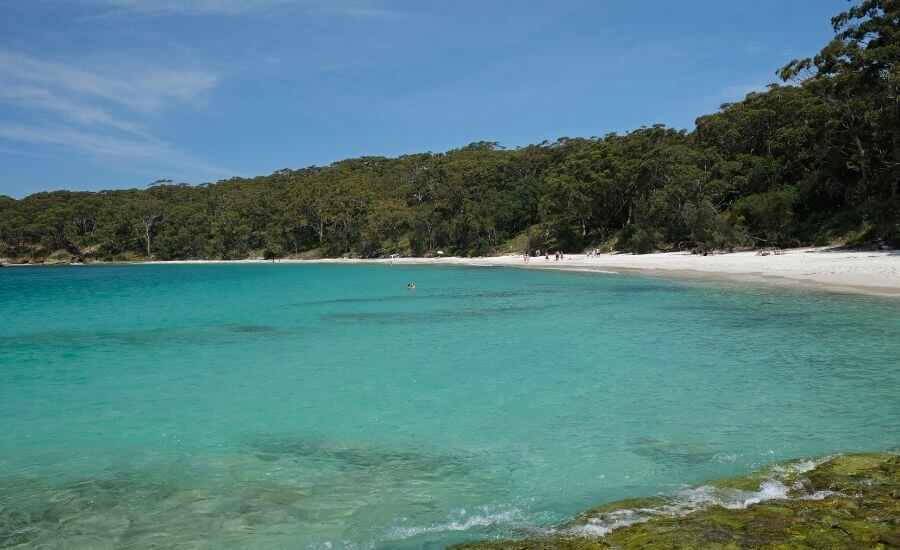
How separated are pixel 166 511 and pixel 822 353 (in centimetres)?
1489

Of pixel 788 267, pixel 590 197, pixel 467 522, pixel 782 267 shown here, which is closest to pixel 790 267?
pixel 788 267

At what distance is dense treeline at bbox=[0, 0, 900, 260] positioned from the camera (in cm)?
4150

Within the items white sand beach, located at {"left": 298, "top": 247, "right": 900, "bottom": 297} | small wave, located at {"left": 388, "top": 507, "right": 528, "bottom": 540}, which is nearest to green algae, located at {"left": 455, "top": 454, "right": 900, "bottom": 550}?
small wave, located at {"left": 388, "top": 507, "right": 528, "bottom": 540}

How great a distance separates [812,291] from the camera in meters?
27.6

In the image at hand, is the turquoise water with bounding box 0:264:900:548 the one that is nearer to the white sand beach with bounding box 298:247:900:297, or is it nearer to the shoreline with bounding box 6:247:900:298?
the white sand beach with bounding box 298:247:900:297

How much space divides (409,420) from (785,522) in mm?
6263

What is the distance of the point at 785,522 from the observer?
201 inches

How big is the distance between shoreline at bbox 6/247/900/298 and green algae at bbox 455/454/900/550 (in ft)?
76.0

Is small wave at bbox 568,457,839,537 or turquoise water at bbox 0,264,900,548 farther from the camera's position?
turquoise water at bbox 0,264,900,548

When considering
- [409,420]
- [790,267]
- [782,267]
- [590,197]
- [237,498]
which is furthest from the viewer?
[590,197]

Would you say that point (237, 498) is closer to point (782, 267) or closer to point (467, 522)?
point (467, 522)

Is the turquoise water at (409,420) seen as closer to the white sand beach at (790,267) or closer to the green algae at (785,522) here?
the green algae at (785,522)

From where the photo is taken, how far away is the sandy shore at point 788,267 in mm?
28812

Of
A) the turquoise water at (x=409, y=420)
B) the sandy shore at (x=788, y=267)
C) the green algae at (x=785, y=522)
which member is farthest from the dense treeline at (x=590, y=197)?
the green algae at (x=785, y=522)
